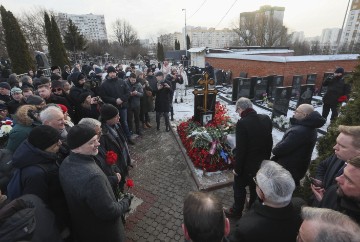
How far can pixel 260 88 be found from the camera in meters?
10.6

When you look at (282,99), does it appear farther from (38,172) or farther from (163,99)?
(38,172)

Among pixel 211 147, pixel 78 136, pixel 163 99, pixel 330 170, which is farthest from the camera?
pixel 163 99

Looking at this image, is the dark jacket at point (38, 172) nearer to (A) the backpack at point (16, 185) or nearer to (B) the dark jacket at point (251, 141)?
(A) the backpack at point (16, 185)

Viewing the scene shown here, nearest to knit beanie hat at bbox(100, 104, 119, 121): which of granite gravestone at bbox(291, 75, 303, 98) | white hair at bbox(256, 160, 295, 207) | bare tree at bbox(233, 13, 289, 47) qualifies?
white hair at bbox(256, 160, 295, 207)

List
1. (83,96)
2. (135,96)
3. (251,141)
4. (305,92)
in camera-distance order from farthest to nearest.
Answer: (305,92), (135,96), (83,96), (251,141)

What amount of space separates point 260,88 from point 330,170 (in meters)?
8.91

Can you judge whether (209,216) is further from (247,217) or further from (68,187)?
(68,187)

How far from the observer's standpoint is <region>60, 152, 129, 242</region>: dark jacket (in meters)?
2.02

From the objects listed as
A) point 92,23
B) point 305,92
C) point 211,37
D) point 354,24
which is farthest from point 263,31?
point 92,23

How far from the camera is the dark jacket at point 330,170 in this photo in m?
2.25

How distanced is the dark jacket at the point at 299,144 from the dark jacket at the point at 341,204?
110 cm

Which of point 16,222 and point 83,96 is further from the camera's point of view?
point 83,96

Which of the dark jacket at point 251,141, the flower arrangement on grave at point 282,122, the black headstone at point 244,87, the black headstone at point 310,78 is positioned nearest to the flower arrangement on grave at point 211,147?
the dark jacket at point 251,141

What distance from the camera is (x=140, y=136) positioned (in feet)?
23.2
